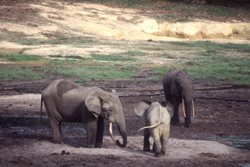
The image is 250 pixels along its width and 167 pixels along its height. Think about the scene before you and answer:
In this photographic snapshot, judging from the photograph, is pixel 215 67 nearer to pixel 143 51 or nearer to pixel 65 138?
pixel 143 51

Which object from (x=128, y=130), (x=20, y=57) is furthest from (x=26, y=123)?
(x=20, y=57)

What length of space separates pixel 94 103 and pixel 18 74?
11223 mm

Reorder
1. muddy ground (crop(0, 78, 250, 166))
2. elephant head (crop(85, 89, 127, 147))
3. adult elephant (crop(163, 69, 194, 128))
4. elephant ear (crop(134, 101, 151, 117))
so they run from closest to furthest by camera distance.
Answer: muddy ground (crop(0, 78, 250, 166)) < elephant head (crop(85, 89, 127, 147)) < elephant ear (crop(134, 101, 151, 117)) < adult elephant (crop(163, 69, 194, 128))

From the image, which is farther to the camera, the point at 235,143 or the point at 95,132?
the point at 235,143

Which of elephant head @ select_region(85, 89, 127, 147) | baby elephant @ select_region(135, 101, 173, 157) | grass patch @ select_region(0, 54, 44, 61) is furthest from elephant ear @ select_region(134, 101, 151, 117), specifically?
grass patch @ select_region(0, 54, 44, 61)

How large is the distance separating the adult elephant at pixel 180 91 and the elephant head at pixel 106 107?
3032 millimetres

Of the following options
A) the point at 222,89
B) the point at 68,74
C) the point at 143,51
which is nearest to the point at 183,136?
the point at 222,89

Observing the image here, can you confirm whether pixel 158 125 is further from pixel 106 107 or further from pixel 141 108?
pixel 106 107

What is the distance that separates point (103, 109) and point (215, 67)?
48.9 feet

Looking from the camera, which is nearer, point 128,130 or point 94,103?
point 94,103

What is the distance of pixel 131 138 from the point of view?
10.1 metres

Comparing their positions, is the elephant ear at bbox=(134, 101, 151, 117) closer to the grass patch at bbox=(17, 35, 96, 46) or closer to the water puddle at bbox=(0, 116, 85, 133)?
the water puddle at bbox=(0, 116, 85, 133)

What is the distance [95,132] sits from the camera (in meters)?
8.71

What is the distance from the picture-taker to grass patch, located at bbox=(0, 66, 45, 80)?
18.6 metres
